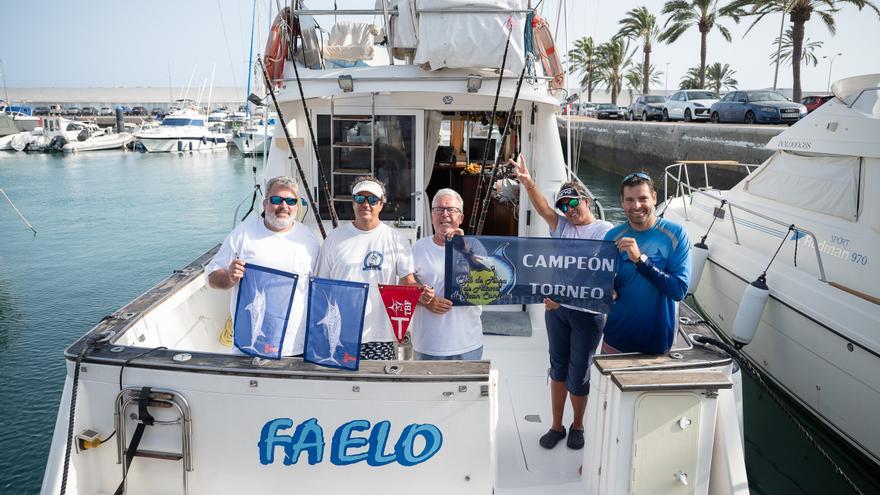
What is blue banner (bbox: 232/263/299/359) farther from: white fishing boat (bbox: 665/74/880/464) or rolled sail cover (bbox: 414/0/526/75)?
white fishing boat (bbox: 665/74/880/464)

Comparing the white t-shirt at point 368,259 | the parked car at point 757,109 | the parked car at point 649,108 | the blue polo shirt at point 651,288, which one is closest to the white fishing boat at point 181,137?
the parked car at point 649,108

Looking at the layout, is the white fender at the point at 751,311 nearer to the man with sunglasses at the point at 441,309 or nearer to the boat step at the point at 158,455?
the man with sunglasses at the point at 441,309

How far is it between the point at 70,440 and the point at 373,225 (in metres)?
1.70

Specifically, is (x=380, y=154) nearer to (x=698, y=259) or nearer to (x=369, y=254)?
(x=369, y=254)

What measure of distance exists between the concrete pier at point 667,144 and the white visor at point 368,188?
852 cm

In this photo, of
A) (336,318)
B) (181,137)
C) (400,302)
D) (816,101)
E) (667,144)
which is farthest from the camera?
(181,137)

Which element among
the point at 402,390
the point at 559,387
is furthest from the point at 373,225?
the point at 559,387

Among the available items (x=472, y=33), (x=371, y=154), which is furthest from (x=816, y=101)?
(x=371, y=154)

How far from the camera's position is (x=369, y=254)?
3.11 m

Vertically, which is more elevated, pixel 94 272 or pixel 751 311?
pixel 751 311

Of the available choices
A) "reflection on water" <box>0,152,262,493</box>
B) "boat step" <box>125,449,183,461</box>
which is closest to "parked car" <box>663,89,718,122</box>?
"reflection on water" <box>0,152,262,493</box>

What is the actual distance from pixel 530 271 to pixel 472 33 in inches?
92.9

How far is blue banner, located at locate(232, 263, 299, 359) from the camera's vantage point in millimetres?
2830

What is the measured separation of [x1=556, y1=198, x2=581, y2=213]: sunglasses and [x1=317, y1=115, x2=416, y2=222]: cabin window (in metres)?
2.42
